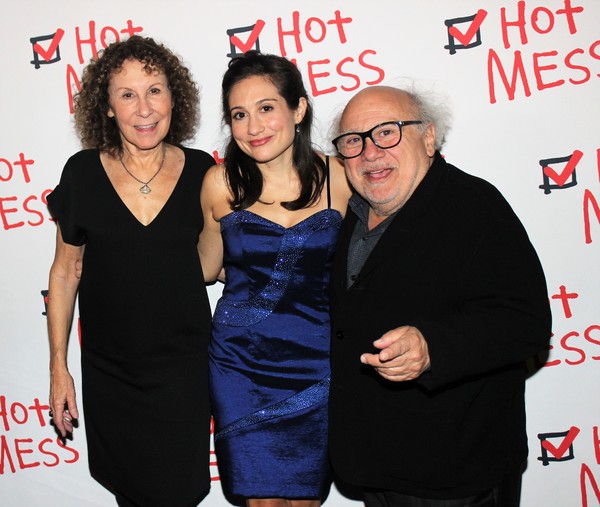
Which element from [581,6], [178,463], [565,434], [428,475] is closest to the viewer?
[428,475]

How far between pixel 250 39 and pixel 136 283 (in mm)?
925

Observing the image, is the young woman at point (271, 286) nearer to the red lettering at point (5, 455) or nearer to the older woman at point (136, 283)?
the older woman at point (136, 283)

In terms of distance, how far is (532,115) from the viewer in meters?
2.41

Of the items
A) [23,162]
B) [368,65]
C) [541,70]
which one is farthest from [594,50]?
[23,162]

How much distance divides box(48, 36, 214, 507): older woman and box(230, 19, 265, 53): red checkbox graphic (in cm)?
26

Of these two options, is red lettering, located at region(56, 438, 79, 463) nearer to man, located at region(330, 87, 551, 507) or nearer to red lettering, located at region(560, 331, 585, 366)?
man, located at region(330, 87, 551, 507)

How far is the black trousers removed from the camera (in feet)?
5.46

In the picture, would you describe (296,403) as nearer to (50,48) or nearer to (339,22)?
(339,22)

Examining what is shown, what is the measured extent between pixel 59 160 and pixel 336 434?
1.39 metres

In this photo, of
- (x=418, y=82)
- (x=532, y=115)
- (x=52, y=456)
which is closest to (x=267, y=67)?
(x=418, y=82)

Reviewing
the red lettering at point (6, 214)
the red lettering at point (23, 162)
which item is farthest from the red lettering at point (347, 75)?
the red lettering at point (6, 214)

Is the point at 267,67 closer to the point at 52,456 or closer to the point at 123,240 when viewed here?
the point at 123,240

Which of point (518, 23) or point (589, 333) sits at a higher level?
point (518, 23)

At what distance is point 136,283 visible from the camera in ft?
6.88
